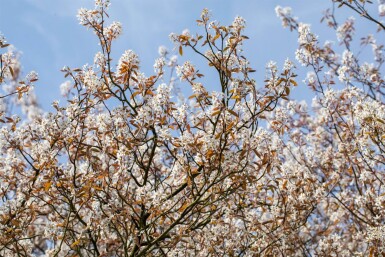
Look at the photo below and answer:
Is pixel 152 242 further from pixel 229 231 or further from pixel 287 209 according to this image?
pixel 287 209

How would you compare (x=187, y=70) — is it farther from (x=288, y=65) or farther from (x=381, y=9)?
(x=381, y=9)

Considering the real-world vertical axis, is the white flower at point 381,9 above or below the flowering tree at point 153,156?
above

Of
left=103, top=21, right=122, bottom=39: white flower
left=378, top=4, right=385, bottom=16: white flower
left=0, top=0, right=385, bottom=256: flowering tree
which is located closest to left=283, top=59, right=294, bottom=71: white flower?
left=0, top=0, right=385, bottom=256: flowering tree

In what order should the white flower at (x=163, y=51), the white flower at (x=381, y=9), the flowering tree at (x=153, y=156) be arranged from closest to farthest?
the flowering tree at (x=153, y=156) → the white flower at (x=381, y=9) → the white flower at (x=163, y=51)

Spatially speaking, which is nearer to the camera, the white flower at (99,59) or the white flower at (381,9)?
the white flower at (99,59)

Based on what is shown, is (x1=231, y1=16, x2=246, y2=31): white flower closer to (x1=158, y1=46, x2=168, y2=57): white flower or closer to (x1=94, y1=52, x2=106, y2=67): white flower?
(x1=94, y1=52, x2=106, y2=67): white flower

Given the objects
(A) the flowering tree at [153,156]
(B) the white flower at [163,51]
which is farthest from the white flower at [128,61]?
(B) the white flower at [163,51]

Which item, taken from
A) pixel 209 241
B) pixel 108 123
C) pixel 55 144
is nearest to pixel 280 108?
pixel 209 241

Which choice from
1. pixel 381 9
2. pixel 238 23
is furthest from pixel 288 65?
pixel 381 9

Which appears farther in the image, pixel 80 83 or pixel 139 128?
pixel 80 83

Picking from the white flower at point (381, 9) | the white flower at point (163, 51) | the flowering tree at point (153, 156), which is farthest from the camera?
the white flower at point (163, 51)

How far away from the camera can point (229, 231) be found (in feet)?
17.9

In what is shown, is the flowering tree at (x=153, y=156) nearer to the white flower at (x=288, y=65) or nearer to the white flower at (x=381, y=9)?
the white flower at (x=288, y=65)

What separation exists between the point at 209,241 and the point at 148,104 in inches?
64.9
